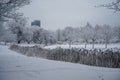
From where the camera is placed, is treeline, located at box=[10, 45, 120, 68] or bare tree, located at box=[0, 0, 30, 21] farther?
treeline, located at box=[10, 45, 120, 68]

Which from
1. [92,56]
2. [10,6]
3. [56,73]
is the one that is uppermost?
[10,6]

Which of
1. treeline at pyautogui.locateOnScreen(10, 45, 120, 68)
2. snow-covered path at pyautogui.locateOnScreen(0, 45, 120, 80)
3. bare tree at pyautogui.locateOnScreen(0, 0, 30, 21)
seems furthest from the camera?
treeline at pyautogui.locateOnScreen(10, 45, 120, 68)

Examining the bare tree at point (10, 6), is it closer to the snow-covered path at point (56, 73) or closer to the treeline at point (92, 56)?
the snow-covered path at point (56, 73)

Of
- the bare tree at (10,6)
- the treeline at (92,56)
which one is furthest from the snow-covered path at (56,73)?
the bare tree at (10,6)

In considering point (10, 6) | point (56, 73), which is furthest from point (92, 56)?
point (10, 6)

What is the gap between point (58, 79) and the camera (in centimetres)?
527

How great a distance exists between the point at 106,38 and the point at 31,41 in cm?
3038

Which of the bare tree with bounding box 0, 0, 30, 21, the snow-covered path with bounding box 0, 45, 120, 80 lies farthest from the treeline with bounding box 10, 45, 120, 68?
the bare tree with bounding box 0, 0, 30, 21

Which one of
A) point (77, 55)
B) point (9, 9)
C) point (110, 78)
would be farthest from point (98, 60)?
point (9, 9)

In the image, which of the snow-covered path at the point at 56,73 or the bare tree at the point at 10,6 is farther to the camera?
the bare tree at the point at 10,6

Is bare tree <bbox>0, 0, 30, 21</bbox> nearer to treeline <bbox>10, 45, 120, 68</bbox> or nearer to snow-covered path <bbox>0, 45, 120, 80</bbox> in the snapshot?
snow-covered path <bbox>0, 45, 120, 80</bbox>

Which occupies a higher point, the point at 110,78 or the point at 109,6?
the point at 109,6

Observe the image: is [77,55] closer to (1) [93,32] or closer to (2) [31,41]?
(2) [31,41]

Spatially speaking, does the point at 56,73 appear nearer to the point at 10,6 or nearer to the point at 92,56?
the point at 92,56
